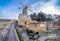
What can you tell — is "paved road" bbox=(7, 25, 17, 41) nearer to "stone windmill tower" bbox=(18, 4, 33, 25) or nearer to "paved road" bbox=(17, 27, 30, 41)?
"paved road" bbox=(17, 27, 30, 41)

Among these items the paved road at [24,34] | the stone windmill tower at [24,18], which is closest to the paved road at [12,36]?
the paved road at [24,34]

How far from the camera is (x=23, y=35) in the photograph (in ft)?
24.2

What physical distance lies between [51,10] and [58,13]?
219mm

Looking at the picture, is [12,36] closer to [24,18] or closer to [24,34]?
[24,34]

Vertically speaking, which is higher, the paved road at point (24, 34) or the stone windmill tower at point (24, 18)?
the stone windmill tower at point (24, 18)

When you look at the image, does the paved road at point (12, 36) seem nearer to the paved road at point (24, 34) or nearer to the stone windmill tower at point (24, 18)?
the paved road at point (24, 34)

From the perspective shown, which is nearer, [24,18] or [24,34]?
[24,18]

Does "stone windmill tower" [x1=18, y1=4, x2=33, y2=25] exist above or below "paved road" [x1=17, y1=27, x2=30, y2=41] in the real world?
above

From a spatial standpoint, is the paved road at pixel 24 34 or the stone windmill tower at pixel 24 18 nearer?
the stone windmill tower at pixel 24 18

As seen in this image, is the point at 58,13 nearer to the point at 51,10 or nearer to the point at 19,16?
the point at 51,10

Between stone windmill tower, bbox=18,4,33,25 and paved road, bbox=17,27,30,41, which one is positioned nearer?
stone windmill tower, bbox=18,4,33,25

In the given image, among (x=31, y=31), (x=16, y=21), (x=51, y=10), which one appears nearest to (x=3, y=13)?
(x=16, y=21)

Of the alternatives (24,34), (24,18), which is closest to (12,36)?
(24,34)

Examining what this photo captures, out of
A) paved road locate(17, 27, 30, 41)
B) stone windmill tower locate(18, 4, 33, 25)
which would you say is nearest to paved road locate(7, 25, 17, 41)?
paved road locate(17, 27, 30, 41)
